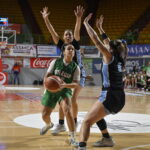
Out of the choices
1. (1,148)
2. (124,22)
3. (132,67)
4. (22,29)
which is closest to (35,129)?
(1,148)

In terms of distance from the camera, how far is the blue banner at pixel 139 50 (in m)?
21.4

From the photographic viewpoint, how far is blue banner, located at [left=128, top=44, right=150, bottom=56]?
21375mm

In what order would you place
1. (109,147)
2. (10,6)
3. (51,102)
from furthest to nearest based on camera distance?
1. (10,6)
2. (51,102)
3. (109,147)

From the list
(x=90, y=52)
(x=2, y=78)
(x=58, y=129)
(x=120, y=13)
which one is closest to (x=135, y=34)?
(x=90, y=52)

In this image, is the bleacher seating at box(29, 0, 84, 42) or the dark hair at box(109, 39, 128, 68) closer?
the dark hair at box(109, 39, 128, 68)

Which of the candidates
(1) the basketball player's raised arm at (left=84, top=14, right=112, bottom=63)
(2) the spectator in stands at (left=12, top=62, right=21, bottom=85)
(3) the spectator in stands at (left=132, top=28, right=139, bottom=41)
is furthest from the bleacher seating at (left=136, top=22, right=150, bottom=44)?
(1) the basketball player's raised arm at (left=84, top=14, right=112, bottom=63)

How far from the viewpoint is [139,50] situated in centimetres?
2184

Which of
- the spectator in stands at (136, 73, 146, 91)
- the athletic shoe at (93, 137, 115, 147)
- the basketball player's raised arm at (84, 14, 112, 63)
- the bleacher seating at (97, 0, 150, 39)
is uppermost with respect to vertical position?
the bleacher seating at (97, 0, 150, 39)

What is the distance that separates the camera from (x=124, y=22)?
26203 millimetres

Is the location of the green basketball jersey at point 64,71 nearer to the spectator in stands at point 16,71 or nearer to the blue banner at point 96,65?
the spectator in stands at point 16,71

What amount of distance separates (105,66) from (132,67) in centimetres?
1896

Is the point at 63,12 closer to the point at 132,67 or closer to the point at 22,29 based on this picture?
the point at 22,29

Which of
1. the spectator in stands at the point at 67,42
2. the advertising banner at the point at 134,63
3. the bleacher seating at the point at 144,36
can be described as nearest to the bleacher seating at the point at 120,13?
the bleacher seating at the point at 144,36

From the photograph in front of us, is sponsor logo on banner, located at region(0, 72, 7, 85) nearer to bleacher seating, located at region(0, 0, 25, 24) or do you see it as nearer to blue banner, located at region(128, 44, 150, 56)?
bleacher seating, located at region(0, 0, 25, 24)
